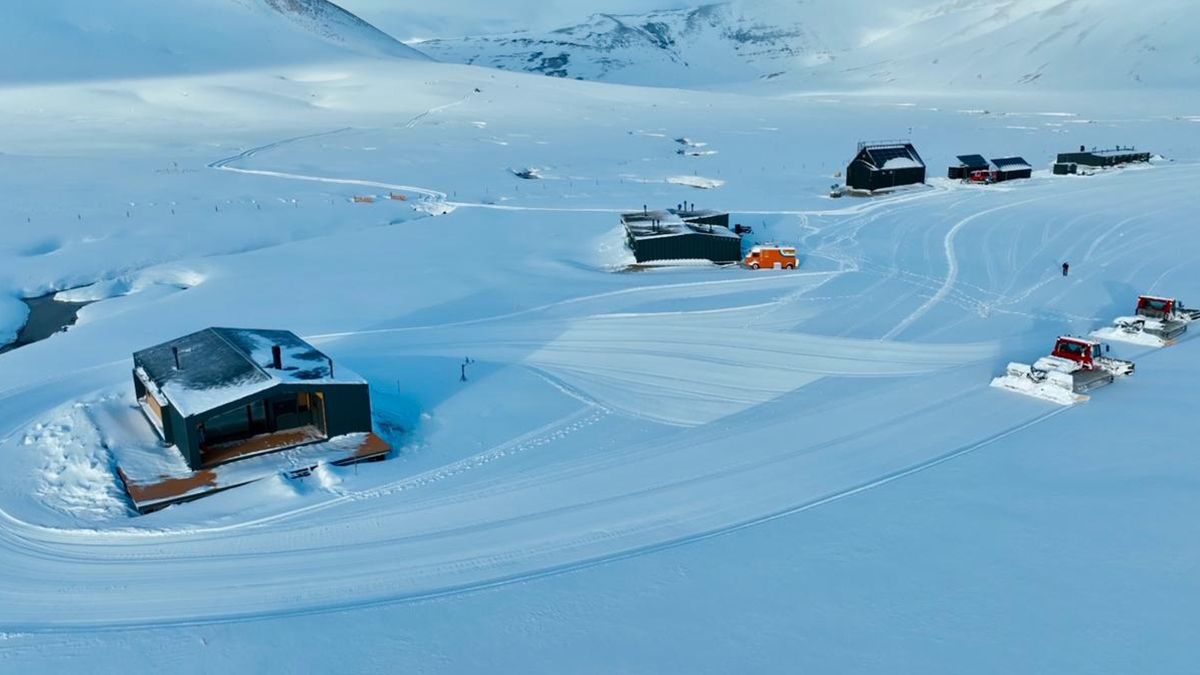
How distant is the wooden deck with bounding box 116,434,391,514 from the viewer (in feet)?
37.3

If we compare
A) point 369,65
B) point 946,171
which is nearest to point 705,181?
point 946,171

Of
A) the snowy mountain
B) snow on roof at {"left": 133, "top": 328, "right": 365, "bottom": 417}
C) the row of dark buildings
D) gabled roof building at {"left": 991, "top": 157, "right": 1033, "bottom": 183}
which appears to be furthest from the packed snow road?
the snowy mountain

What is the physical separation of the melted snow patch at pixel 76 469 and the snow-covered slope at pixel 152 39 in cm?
7455

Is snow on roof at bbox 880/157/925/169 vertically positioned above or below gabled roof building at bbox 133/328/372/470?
above

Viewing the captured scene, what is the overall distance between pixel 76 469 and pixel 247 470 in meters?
2.37

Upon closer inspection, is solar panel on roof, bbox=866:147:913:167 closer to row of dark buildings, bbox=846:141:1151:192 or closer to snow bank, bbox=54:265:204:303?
row of dark buildings, bbox=846:141:1151:192

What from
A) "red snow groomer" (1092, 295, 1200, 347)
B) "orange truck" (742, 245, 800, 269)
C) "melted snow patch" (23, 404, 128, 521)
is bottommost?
"melted snow patch" (23, 404, 128, 521)

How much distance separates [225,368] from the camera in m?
13.2

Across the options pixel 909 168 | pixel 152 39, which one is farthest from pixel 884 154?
pixel 152 39

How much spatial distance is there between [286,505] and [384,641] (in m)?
3.47

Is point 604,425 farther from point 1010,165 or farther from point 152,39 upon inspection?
point 152,39

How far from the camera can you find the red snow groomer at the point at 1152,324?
1719 cm

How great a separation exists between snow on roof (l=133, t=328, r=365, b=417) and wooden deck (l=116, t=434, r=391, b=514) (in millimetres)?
889

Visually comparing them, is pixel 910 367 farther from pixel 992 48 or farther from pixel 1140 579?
pixel 992 48
